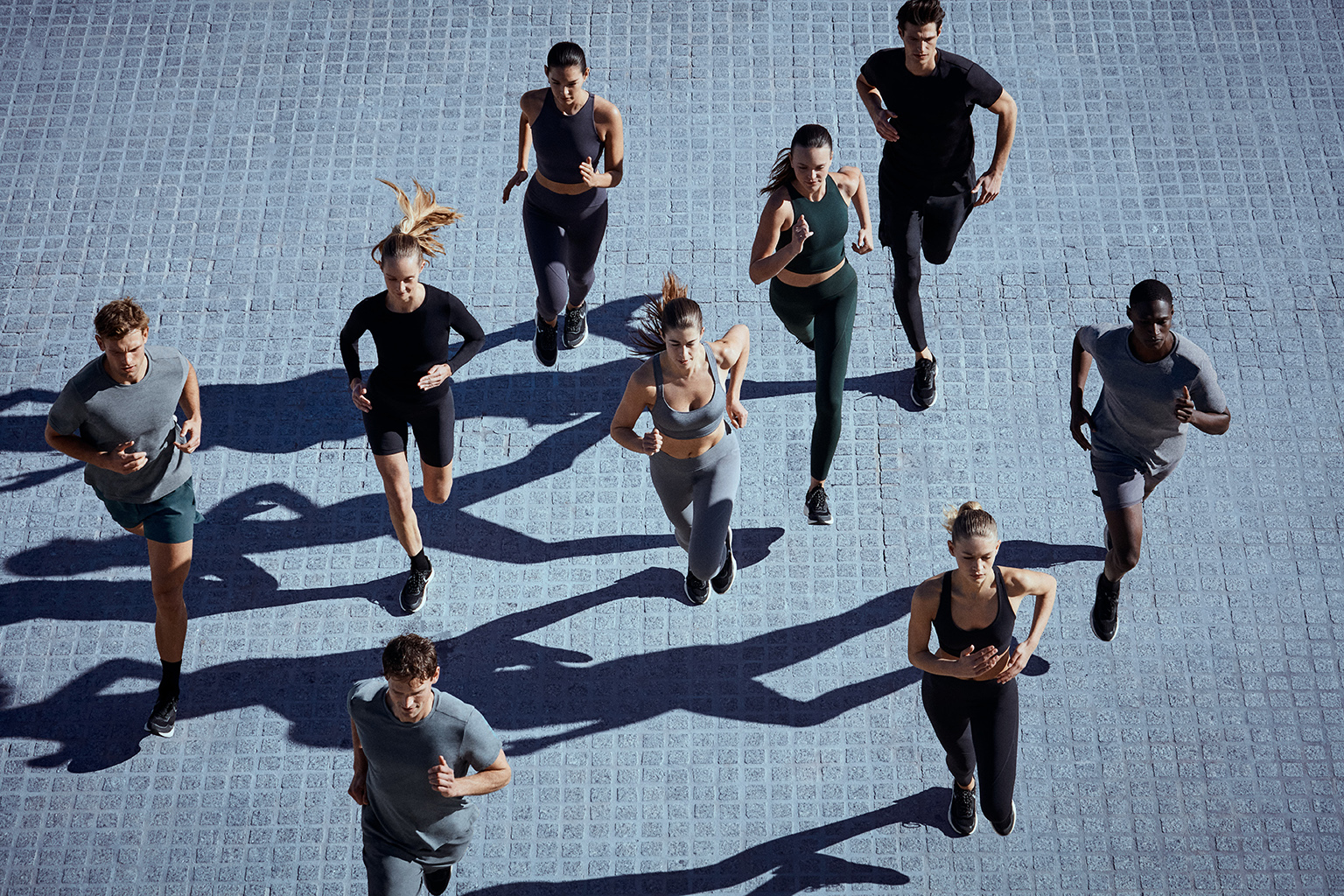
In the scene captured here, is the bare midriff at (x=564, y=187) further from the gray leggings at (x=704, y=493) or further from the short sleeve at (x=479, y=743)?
the short sleeve at (x=479, y=743)

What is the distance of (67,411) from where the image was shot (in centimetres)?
417

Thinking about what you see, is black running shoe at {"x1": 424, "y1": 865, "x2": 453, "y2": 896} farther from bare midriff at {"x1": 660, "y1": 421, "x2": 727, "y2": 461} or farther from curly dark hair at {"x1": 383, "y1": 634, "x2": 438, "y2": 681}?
bare midriff at {"x1": 660, "y1": 421, "x2": 727, "y2": 461}

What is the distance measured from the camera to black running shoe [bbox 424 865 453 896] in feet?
13.4

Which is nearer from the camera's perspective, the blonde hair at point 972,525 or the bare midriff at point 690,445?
the blonde hair at point 972,525

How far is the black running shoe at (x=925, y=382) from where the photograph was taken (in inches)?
214

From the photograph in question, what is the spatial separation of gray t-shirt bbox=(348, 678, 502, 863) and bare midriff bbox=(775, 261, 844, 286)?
2237 mm

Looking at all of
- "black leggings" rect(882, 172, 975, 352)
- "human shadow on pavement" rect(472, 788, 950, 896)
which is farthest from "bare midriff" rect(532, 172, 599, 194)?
"human shadow on pavement" rect(472, 788, 950, 896)

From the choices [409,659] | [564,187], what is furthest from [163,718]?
[564,187]

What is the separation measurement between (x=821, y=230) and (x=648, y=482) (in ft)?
4.53

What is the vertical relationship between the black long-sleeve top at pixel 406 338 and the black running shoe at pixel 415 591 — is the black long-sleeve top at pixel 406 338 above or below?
above

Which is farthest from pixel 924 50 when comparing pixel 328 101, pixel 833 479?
pixel 328 101

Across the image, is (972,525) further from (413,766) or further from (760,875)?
(413,766)

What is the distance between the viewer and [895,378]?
222 inches

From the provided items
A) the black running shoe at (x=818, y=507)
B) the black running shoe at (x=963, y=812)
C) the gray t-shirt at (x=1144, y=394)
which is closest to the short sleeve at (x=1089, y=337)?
the gray t-shirt at (x=1144, y=394)
